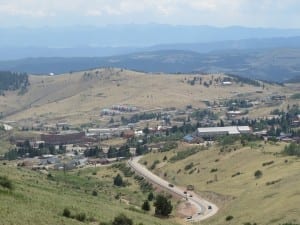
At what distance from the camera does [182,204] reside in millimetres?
87875

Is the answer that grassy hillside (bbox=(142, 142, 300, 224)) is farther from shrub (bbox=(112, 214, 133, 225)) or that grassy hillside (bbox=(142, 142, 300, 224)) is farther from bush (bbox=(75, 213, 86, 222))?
bush (bbox=(75, 213, 86, 222))

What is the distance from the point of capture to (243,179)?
9681 cm

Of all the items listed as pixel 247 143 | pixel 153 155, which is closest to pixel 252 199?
pixel 247 143

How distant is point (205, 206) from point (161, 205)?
98.5 ft

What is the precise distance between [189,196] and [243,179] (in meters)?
8.93

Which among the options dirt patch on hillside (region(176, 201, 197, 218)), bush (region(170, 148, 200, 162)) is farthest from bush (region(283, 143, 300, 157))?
dirt patch on hillside (region(176, 201, 197, 218))

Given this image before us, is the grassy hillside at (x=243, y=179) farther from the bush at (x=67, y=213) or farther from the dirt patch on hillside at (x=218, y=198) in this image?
the bush at (x=67, y=213)

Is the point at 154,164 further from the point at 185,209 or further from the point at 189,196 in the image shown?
the point at 185,209

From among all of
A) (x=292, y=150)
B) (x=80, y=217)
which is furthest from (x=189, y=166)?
(x=80, y=217)

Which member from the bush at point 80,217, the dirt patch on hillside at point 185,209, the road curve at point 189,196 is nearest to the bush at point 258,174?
the road curve at point 189,196

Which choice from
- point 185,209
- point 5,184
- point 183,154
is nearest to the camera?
point 5,184

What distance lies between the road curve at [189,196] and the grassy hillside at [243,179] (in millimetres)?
1542

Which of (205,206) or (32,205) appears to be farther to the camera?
(205,206)

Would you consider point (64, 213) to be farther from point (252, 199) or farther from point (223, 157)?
point (223, 157)
